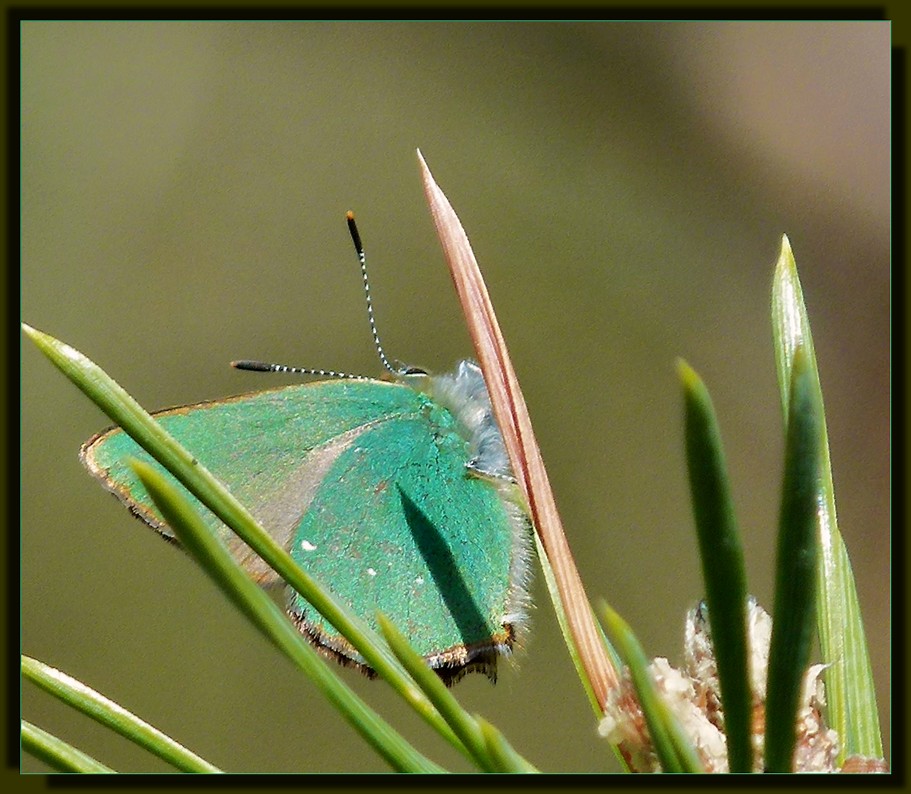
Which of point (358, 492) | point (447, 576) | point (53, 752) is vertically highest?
point (358, 492)

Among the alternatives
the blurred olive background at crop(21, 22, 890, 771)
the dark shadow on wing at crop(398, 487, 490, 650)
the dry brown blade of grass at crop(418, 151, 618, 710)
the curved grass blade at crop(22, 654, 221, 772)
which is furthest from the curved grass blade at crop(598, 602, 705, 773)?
the blurred olive background at crop(21, 22, 890, 771)

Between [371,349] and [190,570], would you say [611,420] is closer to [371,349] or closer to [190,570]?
[371,349]

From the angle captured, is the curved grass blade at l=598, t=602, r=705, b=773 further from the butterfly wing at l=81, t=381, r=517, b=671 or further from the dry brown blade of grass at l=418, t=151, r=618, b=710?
the butterfly wing at l=81, t=381, r=517, b=671

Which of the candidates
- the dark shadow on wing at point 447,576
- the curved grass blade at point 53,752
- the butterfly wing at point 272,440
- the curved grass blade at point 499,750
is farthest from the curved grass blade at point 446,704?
the butterfly wing at point 272,440

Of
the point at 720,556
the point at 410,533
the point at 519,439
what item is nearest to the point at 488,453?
the point at 410,533

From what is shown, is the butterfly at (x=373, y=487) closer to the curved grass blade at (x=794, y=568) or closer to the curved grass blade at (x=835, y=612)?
the curved grass blade at (x=835, y=612)

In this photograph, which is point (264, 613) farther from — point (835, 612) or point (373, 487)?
point (373, 487)
